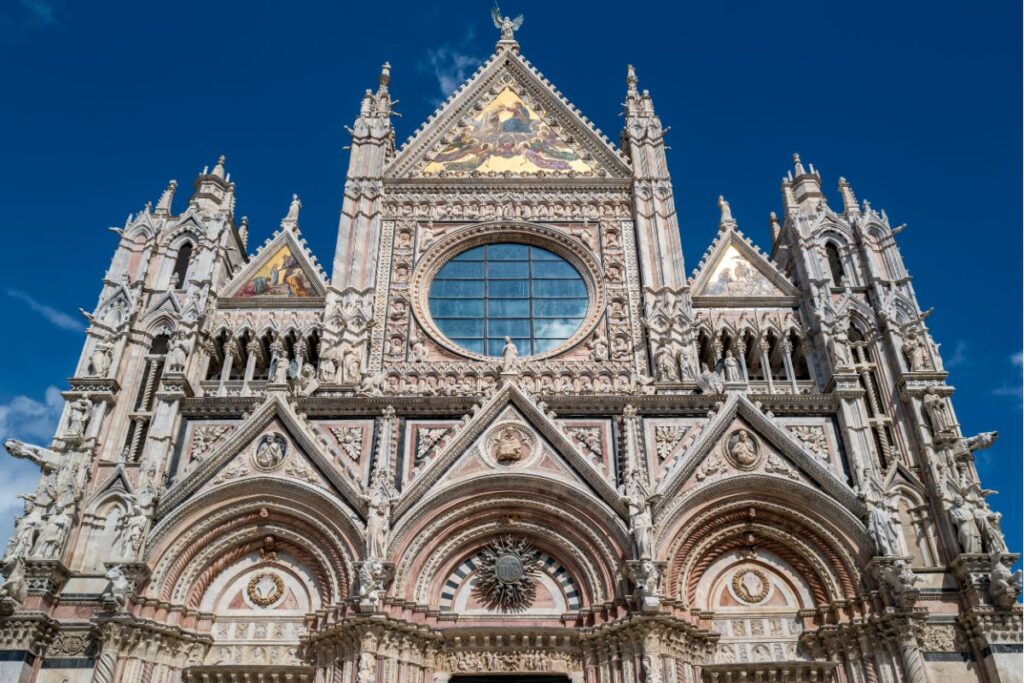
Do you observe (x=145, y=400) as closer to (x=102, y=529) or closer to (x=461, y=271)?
(x=102, y=529)

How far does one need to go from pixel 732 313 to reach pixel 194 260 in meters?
11.8

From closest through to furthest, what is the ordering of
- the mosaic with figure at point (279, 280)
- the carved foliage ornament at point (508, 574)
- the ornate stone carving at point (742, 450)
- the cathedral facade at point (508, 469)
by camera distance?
the cathedral facade at point (508, 469), the carved foliage ornament at point (508, 574), the ornate stone carving at point (742, 450), the mosaic with figure at point (279, 280)

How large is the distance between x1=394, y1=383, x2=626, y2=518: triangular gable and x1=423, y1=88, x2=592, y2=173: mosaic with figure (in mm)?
7678

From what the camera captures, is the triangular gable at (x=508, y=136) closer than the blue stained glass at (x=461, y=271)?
No

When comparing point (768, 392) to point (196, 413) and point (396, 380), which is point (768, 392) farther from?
point (196, 413)

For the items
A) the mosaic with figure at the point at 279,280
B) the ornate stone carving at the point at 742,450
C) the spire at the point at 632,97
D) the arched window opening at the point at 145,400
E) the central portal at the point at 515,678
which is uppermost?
the spire at the point at 632,97

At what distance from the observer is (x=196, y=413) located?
16.0m

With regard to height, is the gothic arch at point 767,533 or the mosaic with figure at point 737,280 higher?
the mosaic with figure at point 737,280

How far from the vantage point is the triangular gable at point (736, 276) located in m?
18.8

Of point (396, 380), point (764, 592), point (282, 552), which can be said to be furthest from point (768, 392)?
point (282, 552)

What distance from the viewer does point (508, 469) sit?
49.4ft

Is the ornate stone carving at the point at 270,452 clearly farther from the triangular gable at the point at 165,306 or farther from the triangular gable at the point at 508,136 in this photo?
the triangular gable at the point at 508,136

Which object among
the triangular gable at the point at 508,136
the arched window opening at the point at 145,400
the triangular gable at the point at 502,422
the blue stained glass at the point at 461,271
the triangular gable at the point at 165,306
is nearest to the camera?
the triangular gable at the point at 502,422

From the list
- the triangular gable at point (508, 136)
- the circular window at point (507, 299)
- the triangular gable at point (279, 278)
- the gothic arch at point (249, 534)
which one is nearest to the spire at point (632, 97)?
the triangular gable at point (508, 136)
